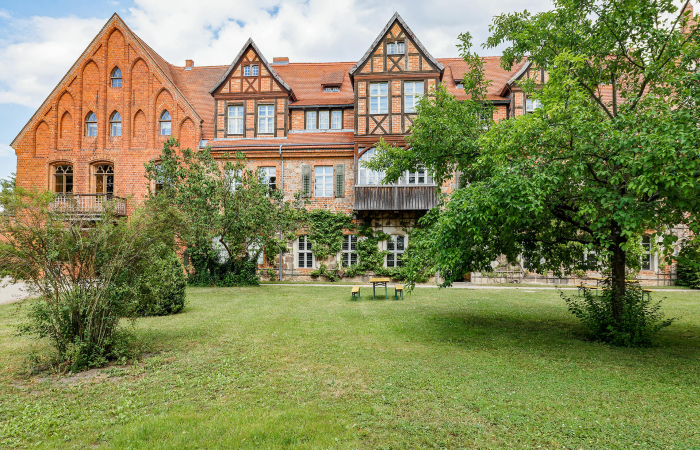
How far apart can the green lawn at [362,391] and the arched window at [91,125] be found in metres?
17.1

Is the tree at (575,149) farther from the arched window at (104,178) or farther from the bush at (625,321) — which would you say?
the arched window at (104,178)

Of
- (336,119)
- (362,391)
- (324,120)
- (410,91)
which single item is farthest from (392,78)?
(362,391)

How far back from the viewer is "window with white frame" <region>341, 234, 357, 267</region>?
21766 mm

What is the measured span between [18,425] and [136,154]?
20.8m

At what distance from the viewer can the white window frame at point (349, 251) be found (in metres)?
21.8

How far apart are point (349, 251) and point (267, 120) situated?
27.8 feet

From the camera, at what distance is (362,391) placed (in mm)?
5109

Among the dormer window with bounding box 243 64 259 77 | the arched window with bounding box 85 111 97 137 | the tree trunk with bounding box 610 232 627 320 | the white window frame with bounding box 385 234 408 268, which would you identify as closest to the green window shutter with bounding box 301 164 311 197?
the white window frame with bounding box 385 234 408 268

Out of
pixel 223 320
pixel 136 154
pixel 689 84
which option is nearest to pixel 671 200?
pixel 689 84

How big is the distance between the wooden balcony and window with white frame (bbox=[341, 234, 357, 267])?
83.9 inches

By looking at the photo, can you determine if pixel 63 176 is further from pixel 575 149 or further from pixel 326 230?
pixel 575 149

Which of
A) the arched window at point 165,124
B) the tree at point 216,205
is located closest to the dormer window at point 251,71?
the arched window at point 165,124

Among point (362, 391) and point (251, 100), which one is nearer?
point (362, 391)

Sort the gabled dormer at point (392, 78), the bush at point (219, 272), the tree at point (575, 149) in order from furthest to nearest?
the gabled dormer at point (392, 78) → the bush at point (219, 272) → the tree at point (575, 149)
